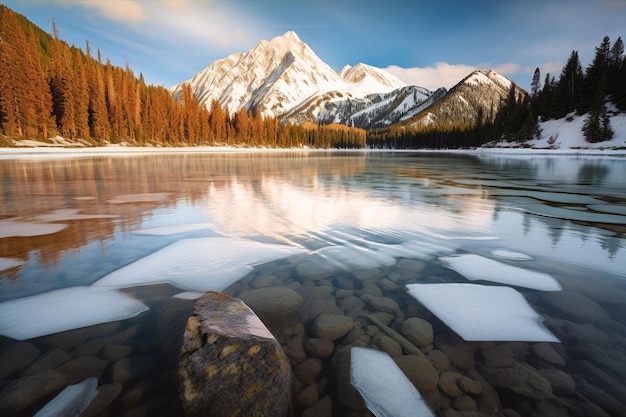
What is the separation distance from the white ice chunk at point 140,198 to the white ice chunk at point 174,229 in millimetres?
3637

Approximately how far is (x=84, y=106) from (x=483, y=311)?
77841 millimetres

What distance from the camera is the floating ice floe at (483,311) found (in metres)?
2.97

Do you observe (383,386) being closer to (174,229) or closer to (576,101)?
(174,229)

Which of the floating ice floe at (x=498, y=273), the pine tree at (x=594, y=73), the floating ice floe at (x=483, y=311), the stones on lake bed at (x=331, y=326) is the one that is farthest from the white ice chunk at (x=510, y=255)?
the pine tree at (x=594, y=73)

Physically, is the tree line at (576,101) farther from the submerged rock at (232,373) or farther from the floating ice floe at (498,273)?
the submerged rock at (232,373)

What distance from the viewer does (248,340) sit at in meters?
2.22

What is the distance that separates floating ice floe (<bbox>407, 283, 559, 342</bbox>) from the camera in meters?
2.97

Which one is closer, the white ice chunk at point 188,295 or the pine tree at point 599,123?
the white ice chunk at point 188,295

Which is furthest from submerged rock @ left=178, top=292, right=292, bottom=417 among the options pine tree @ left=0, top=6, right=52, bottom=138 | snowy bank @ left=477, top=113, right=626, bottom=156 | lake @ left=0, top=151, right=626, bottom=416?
snowy bank @ left=477, top=113, right=626, bottom=156

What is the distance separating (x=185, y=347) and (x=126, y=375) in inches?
27.4

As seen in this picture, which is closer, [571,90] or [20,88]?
[20,88]

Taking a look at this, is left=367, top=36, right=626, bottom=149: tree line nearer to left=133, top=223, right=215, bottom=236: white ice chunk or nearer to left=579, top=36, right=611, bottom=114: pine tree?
left=579, top=36, right=611, bottom=114: pine tree

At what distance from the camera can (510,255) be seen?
5.10 meters

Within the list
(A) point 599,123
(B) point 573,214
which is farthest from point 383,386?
(A) point 599,123
